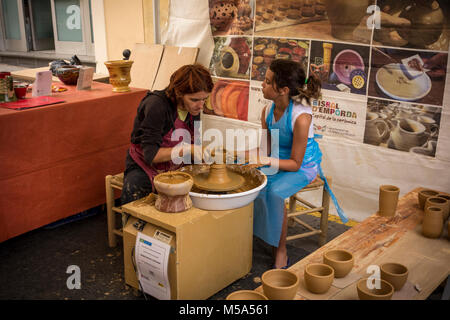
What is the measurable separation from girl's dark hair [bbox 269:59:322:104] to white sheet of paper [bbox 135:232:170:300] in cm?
123

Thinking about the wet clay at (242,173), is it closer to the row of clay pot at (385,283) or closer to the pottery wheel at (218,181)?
the pottery wheel at (218,181)

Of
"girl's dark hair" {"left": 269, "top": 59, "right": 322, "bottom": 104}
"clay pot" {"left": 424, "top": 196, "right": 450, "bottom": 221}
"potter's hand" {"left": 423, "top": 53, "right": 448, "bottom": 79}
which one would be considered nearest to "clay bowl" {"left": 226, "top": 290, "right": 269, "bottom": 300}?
"clay pot" {"left": 424, "top": 196, "right": 450, "bottom": 221}

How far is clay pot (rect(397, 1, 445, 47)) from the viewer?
2.85m

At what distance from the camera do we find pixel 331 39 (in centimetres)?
330

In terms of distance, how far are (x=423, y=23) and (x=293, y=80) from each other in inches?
37.4

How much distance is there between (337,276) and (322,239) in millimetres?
1413

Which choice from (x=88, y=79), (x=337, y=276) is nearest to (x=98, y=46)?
(x=88, y=79)

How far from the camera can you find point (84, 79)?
3.60 m

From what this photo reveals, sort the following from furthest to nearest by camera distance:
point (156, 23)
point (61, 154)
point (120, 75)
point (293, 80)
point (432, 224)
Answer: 1. point (156, 23)
2. point (120, 75)
3. point (61, 154)
4. point (293, 80)
5. point (432, 224)

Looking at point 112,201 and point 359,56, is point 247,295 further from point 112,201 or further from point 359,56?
point 359,56

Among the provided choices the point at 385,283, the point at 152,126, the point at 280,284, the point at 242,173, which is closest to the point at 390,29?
the point at 242,173

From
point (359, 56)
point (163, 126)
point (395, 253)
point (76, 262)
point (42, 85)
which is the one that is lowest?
point (76, 262)

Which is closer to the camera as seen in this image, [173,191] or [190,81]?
[173,191]

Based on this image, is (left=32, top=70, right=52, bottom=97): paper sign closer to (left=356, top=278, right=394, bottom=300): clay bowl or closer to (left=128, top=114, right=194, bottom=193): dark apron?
(left=128, top=114, right=194, bottom=193): dark apron
